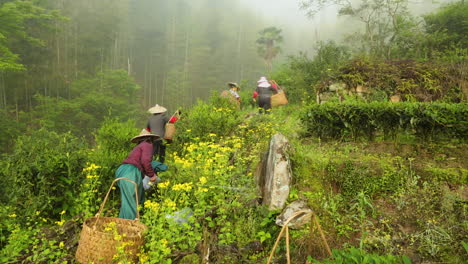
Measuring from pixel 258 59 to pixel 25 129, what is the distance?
47.3m

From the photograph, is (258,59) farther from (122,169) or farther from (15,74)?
(122,169)

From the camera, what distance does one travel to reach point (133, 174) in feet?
17.7

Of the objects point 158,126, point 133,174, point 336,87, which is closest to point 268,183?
point 133,174

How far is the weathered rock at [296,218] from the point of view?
4.15 metres

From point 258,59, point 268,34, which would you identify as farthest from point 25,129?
point 258,59

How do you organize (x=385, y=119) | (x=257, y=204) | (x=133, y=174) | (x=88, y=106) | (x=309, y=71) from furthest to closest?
(x=88, y=106) < (x=309, y=71) < (x=385, y=119) < (x=133, y=174) < (x=257, y=204)

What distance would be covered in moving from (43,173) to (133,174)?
1.63 meters

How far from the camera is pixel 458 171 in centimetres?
490

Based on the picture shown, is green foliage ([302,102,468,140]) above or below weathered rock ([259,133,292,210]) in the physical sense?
above

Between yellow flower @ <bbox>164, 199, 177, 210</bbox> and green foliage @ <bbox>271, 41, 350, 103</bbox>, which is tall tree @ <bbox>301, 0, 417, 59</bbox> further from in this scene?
yellow flower @ <bbox>164, 199, 177, 210</bbox>

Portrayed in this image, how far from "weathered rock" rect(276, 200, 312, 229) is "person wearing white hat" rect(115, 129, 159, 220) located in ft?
8.35

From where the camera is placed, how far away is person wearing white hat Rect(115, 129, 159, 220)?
526cm

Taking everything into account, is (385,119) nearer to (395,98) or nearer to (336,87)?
(395,98)

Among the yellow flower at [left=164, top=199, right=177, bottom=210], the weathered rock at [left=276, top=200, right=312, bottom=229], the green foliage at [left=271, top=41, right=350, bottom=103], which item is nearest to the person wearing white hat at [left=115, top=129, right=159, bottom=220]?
the yellow flower at [left=164, top=199, right=177, bottom=210]
